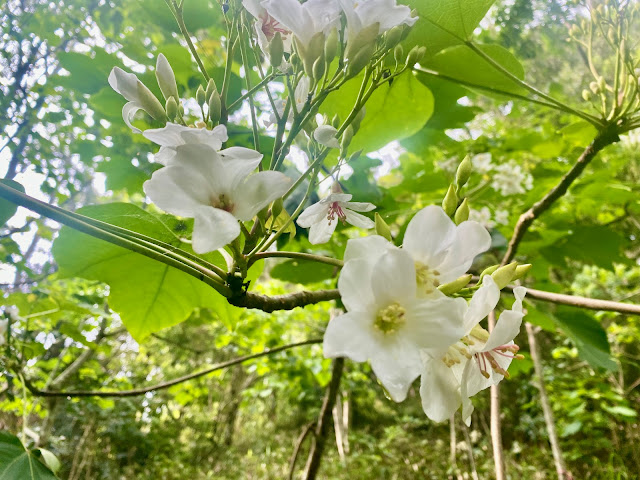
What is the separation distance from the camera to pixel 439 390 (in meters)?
0.36

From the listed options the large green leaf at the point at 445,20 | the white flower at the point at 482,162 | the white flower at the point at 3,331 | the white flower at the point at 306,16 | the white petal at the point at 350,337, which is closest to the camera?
the white petal at the point at 350,337

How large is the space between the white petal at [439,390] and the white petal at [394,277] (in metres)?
0.08

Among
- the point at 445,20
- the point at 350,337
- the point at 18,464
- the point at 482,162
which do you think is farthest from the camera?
the point at 482,162

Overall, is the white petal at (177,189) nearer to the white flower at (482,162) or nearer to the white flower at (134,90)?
the white flower at (134,90)

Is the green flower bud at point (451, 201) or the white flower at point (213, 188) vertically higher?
the green flower bud at point (451, 201)

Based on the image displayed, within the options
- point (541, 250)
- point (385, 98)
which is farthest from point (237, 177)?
point (541, 250)

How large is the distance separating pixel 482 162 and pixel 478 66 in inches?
49.8

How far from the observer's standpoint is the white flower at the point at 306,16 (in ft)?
1.32

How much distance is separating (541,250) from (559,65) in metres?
5.83

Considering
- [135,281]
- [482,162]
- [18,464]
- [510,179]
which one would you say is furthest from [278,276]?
[510,179]

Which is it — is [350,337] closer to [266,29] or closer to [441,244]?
[441,244]

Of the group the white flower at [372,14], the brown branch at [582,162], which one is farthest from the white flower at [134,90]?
the brown branch at [582,162]

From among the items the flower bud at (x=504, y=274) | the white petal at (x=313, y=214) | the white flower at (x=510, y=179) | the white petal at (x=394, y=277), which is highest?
the white flower at (x=510, y=179)

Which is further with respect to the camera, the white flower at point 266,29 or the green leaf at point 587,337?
the green leaf at point 587,337
